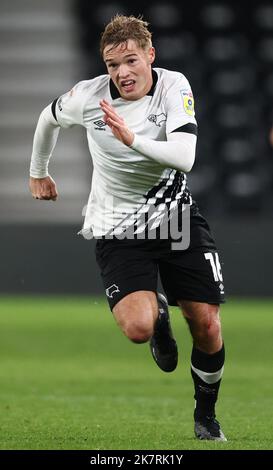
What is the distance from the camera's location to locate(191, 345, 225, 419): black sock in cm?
687

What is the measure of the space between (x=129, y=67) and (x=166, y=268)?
44.4 inches

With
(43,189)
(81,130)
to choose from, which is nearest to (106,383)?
(43,189)

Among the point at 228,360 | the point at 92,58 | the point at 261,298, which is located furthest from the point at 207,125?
the point at 228,360

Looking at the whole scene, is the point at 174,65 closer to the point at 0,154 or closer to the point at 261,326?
the point at 0,154

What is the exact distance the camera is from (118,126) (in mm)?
6230

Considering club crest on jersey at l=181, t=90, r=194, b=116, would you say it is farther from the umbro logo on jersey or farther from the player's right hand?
the player's right hand

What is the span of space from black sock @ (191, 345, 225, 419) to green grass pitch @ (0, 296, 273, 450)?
0.20 m

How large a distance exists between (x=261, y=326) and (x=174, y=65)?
7.42 meters

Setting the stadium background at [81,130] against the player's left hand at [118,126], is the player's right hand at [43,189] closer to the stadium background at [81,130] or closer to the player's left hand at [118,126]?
the player's left hand at [118,126]

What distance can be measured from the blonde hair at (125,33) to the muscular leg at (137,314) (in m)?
1.34

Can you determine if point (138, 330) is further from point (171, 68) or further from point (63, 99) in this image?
point (171, 68)

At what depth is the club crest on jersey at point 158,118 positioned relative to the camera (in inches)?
261

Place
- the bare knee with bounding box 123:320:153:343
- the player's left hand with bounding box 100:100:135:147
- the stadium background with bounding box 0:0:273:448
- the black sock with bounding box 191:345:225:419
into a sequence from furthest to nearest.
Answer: the stadium background with bounding box 0:0:273:448, the black sock with bounding box 191:345:225:419, the bare knee with bounding box 123:320:153:343, the player's left hand with bounding box 100:100:135:147

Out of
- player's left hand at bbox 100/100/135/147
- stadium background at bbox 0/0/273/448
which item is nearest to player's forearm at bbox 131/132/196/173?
player's left hand at bbox 100/100/135/147
